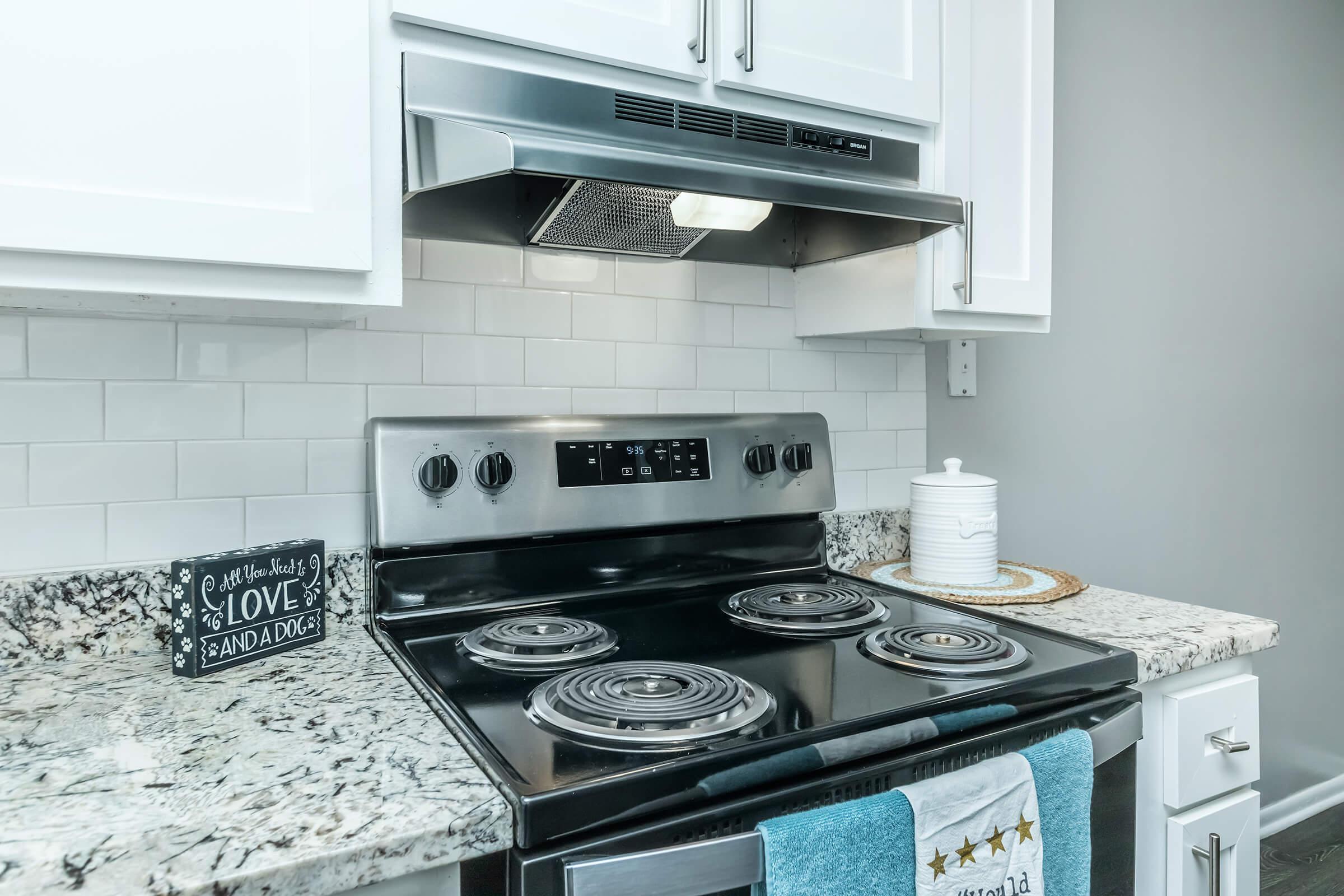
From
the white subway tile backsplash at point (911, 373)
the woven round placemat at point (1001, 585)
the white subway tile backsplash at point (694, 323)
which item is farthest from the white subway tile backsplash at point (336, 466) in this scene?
the white subway tile backsplash at point (911, 373)

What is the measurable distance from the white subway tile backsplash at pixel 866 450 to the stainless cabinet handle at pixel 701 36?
87 centimetres

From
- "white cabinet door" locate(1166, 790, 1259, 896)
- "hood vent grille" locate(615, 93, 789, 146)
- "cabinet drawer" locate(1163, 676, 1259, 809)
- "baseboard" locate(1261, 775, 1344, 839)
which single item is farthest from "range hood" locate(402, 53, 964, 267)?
"baseboard" locate(1261, 775, 1344, 839)

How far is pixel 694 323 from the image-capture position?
5.42 feet

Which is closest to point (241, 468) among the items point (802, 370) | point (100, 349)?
point (100, 349)

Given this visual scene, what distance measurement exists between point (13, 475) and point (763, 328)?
1.26 metres

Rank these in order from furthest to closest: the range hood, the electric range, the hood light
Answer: the hood light → the range hood → the electric range

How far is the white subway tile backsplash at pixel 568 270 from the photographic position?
149 cm

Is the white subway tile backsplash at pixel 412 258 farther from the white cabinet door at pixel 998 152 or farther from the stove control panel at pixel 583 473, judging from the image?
the white cabinet door at pixel 998 152

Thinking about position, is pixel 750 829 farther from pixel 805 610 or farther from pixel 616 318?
pixel 616 318

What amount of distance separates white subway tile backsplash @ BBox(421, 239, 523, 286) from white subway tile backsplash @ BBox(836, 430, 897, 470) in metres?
0.77

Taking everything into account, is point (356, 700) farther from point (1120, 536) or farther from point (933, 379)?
point (1120, 536)

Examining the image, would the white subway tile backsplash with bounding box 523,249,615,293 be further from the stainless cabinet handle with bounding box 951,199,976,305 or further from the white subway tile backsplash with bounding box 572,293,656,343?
the stainless cabinet handle with bounding box 951,199,976,305

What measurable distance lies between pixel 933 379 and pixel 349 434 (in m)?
1.28

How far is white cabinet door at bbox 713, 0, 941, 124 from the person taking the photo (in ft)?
4.04
